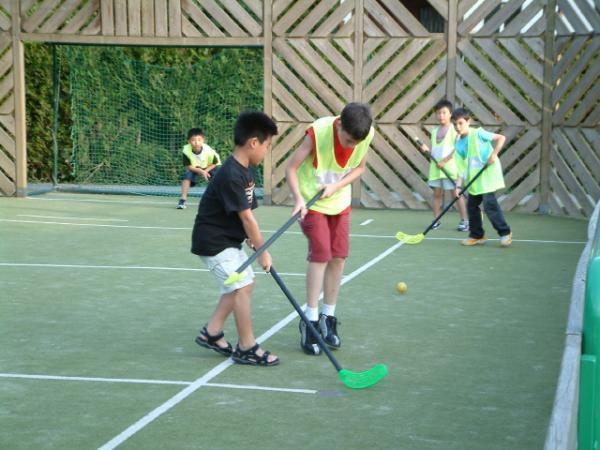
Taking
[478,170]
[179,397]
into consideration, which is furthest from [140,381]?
[478,170]

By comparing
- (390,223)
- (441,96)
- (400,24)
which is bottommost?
(390,223)

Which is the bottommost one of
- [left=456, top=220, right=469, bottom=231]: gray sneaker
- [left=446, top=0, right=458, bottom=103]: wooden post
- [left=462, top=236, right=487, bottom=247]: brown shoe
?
[left=456, top=220, right=469, bottom=231]: gray sneaker

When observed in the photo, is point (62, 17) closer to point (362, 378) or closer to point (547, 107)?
point (547, 107)

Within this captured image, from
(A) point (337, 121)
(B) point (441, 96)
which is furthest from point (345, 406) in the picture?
(B) point (441, 96)

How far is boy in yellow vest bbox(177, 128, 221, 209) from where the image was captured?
14.9 metres

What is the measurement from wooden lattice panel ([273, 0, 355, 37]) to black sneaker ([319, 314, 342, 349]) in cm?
958

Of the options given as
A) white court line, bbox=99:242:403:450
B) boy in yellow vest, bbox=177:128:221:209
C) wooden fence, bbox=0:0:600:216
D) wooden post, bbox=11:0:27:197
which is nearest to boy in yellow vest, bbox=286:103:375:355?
white court line, bbox=99:242:403:450

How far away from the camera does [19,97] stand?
1623 centimetres

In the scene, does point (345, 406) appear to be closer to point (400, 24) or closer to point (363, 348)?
point (363, 348)

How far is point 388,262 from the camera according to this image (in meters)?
9.84

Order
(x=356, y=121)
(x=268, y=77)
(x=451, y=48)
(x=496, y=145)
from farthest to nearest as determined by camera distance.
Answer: (x=268, y=77) < (x=451, y=48) < (x=496, y=145) < (x=356, y=121)

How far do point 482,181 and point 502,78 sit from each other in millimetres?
4396

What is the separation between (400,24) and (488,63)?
1996 mm

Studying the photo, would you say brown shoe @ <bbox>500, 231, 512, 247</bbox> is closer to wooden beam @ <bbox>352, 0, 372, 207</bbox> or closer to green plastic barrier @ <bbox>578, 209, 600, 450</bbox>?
wooden beam @ <bbox>352, 0, 372, 207</bbox>
